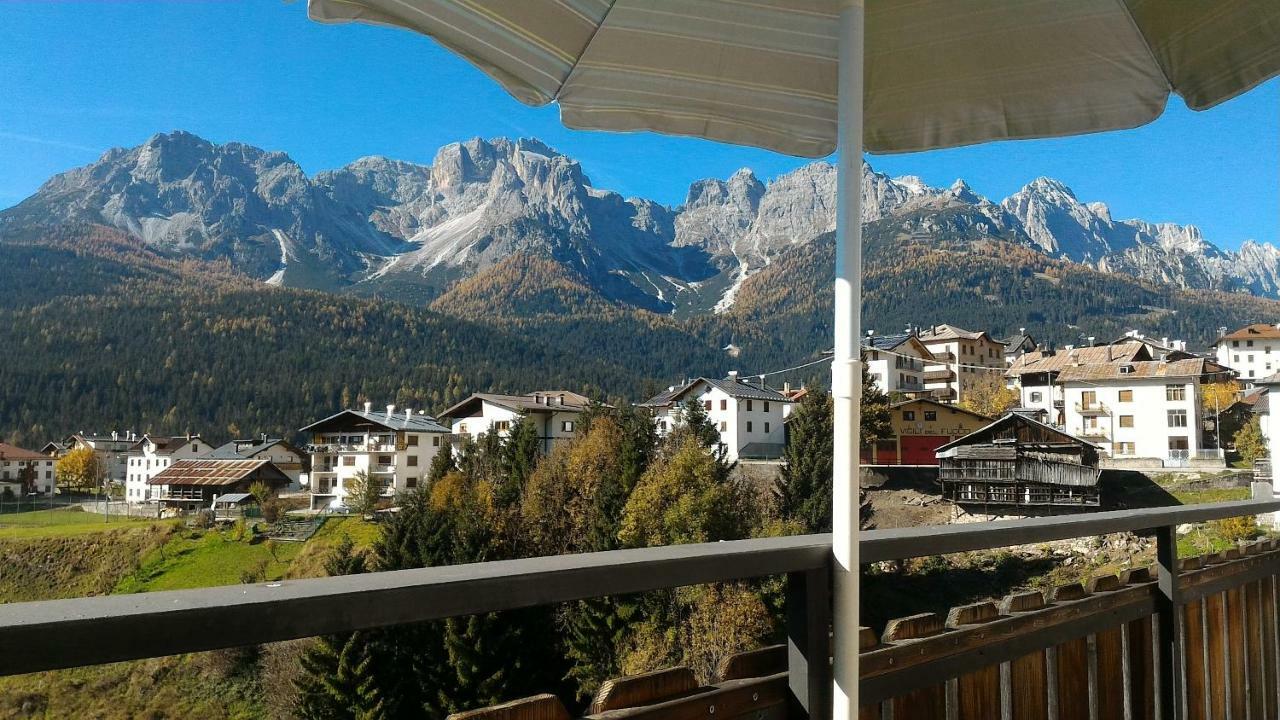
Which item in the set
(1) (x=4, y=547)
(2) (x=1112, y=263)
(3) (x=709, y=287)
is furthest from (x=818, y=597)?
(2) (x=1112, y=263)

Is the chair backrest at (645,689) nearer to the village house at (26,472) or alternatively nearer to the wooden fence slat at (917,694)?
the wooden fence slat at (917,694)

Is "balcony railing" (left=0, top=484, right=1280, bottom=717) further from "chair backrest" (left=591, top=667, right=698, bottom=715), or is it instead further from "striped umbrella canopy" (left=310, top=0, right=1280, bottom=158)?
"striped umbrella canopy" (left=310, top=0, right=1280, bottom=158)

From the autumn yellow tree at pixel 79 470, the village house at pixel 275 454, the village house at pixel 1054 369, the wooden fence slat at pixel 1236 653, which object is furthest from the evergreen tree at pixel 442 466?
the autumn yellow tree at pixel 79 470

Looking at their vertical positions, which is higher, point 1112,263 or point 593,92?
point 1112,263

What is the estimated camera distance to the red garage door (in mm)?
33312

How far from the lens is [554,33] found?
1.24 m

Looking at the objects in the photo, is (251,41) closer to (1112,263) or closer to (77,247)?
(77,247)

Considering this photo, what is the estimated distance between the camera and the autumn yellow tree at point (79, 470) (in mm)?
61906

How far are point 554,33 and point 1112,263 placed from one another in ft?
693

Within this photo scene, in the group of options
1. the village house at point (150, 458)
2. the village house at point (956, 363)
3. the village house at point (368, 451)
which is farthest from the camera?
the village house at point (150, 458)

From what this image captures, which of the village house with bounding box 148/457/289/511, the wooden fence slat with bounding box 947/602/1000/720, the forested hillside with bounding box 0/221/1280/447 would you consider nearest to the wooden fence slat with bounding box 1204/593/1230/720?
the wooden fence slat with bounding box 947/602/1000/720

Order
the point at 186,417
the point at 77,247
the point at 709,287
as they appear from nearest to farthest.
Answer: the point at 186,417 → the point at 77,247 → the point at 709,287

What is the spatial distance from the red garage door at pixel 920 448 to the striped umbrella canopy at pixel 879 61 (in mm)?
33514

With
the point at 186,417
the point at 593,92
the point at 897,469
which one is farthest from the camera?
the point at 186,417
